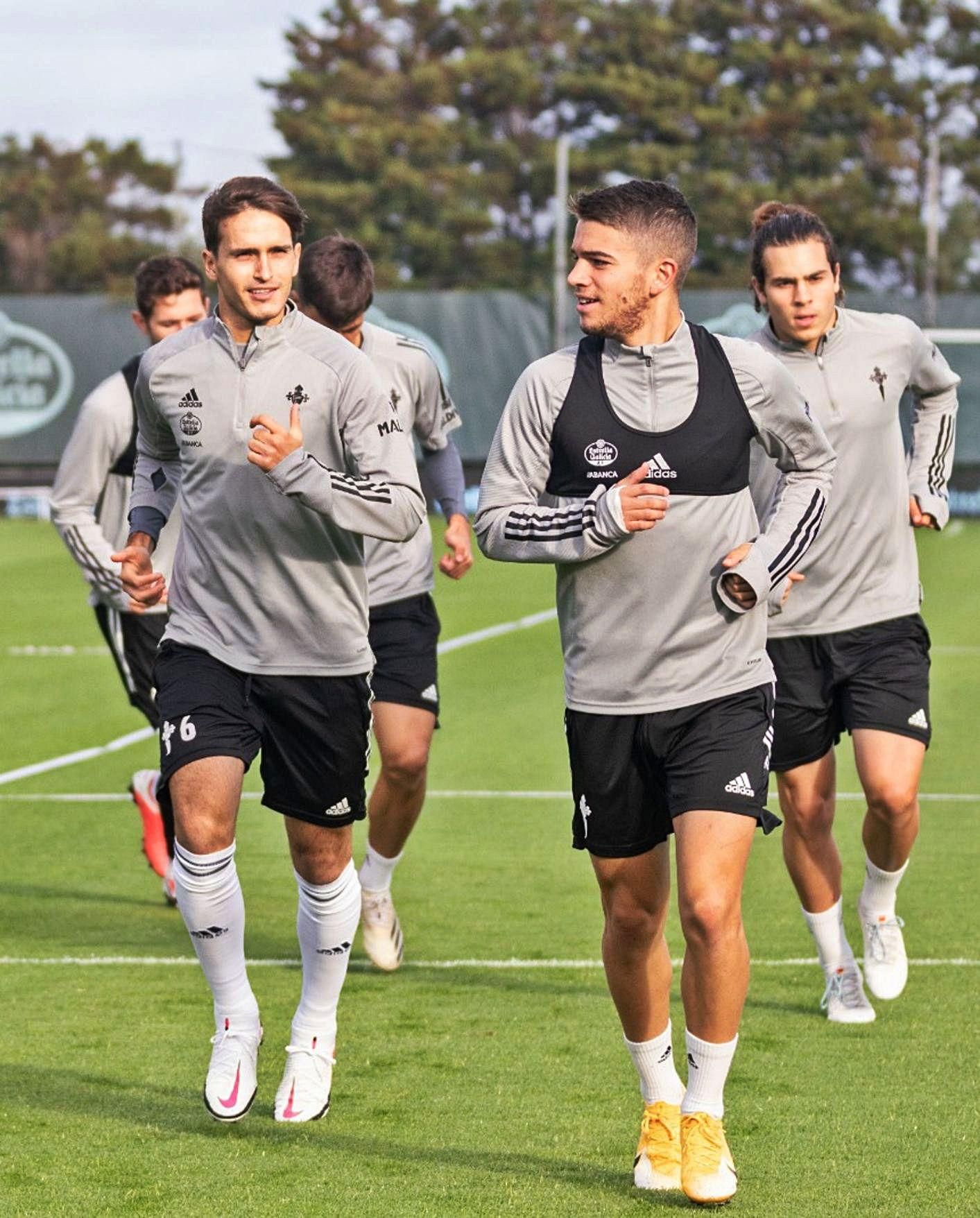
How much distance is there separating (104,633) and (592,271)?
369 cm

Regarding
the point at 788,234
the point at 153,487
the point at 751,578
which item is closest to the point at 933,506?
the point at 788,234

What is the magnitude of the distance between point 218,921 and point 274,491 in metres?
1.08

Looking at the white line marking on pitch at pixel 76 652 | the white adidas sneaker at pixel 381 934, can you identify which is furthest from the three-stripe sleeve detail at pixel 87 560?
the white line marking on pitch at pixel 76 652

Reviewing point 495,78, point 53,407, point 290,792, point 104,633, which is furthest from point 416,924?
point 495,78

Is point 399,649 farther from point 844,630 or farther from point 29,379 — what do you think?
point 29,379

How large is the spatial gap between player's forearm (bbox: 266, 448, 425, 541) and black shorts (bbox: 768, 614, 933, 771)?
162 centimetres

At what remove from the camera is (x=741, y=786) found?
16.3 feet

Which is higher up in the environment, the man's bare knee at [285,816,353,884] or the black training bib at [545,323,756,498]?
the black training bib at [545,323,756,498]

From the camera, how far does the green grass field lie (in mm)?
5047

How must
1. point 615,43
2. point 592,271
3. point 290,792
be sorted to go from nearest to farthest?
1. point 592,271
2. point 290,792
3. point 615,43

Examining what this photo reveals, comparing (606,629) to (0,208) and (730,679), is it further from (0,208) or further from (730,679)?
(0,208)

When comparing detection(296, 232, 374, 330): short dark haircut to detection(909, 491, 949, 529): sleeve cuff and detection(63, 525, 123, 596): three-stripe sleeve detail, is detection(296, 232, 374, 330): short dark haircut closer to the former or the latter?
detection(63, 525, 123, 596): three-stripe sleeve detail

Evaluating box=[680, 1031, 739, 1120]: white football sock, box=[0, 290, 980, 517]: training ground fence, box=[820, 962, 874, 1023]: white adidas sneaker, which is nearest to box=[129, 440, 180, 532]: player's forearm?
box=[680, 1031, 739, 1120]: white football sock

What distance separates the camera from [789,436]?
5188 mm
